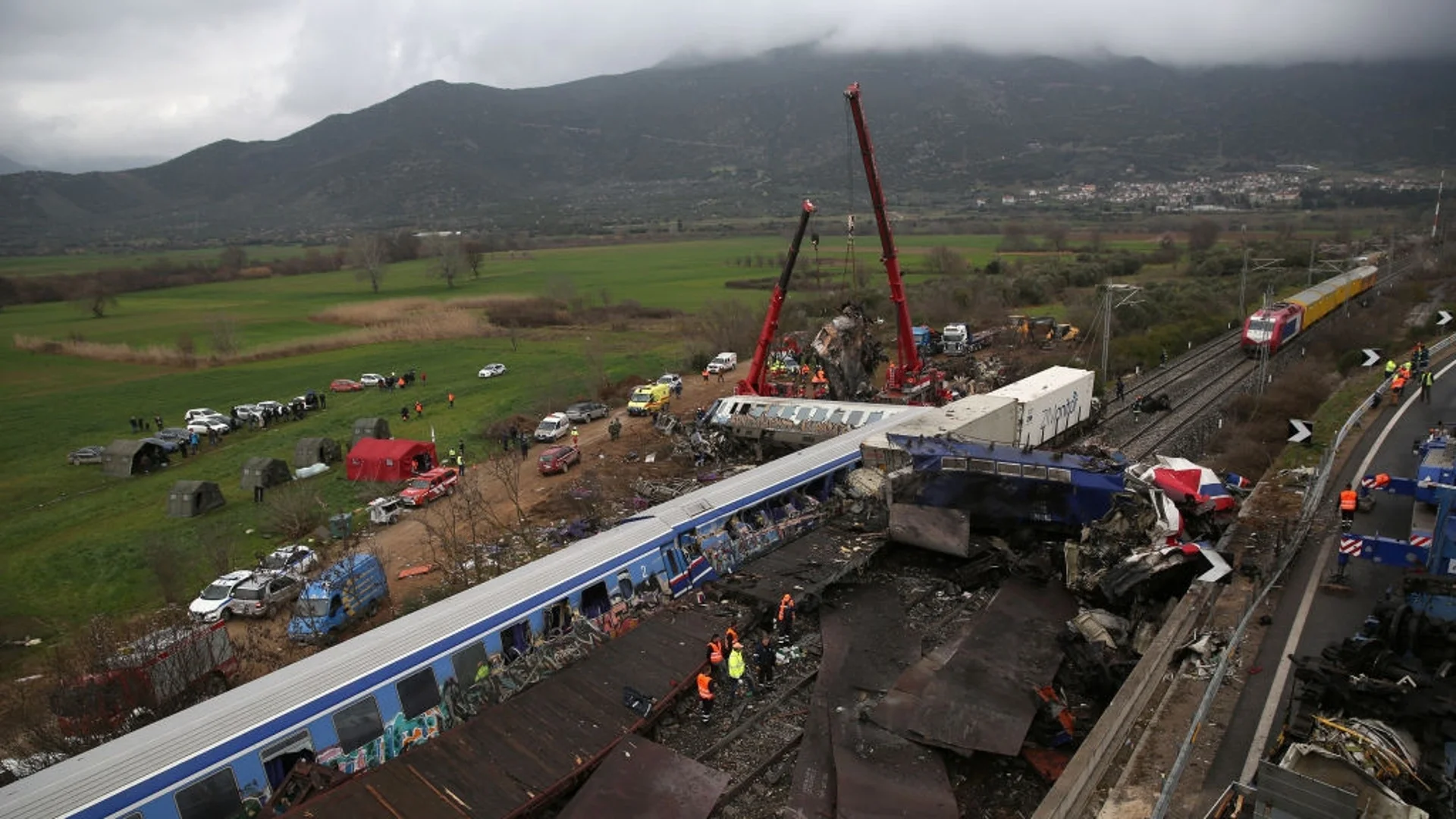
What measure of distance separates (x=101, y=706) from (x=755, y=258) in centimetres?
10653

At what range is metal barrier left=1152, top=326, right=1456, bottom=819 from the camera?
32.4ft

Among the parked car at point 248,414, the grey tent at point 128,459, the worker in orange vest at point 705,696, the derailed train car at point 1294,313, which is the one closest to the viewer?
the worker in orange vest at point 705,696

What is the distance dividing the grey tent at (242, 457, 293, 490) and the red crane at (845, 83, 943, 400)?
→ 27175 mm

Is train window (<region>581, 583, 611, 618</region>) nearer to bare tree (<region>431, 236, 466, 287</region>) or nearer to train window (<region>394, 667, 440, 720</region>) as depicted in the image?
train window (<region>394, 667, 440, 720</region>)

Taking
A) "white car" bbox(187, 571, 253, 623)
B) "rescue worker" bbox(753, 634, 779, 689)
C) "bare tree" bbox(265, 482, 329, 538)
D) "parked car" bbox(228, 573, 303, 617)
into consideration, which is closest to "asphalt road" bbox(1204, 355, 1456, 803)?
"rescue worker" bbox(753, 634, 779, 689)

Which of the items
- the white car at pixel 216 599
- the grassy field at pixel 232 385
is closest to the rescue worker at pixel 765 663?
the white car at pixel 216 599

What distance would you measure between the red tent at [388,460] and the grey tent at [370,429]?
3519 millimetres

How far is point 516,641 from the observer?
14758 millimetres

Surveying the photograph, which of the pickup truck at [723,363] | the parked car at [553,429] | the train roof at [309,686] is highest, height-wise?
the train roof at [309,686]

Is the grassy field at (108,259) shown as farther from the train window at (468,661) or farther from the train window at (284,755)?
the train window at (284,755)

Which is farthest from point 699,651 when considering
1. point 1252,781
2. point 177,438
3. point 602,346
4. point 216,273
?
point 216,273

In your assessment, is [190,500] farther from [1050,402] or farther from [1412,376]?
[1412,376]

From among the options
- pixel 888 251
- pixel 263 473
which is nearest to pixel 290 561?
pixel 263 473

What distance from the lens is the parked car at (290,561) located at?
2410 centimetres
